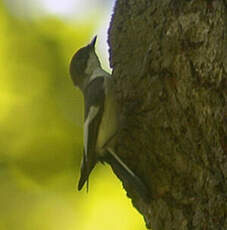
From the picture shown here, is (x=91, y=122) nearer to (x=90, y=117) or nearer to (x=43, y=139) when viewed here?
(x=90, y=117)

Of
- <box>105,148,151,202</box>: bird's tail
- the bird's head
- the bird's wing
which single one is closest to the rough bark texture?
<box>105,148,151,202</box>: bird's tail

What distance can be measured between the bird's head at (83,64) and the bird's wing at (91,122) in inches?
8.2

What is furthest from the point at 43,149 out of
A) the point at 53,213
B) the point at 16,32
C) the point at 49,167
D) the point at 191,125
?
the point at 191,125

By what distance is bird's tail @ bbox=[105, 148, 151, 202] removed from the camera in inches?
105

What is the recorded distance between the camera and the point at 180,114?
8.48 feet

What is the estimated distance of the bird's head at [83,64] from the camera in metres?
3.48

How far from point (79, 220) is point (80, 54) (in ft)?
2.82

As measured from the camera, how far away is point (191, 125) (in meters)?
2.57

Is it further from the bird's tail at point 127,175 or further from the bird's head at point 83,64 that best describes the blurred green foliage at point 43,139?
the bird's tail at point 127,175

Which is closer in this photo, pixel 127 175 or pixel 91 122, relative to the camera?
pixel 127 175

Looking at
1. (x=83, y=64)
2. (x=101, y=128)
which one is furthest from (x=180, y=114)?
(x=83, y=64)

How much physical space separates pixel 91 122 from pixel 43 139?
0.43m

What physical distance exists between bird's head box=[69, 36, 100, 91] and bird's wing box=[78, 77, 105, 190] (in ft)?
0.69

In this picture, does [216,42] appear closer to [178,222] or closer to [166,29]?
[166,29]
